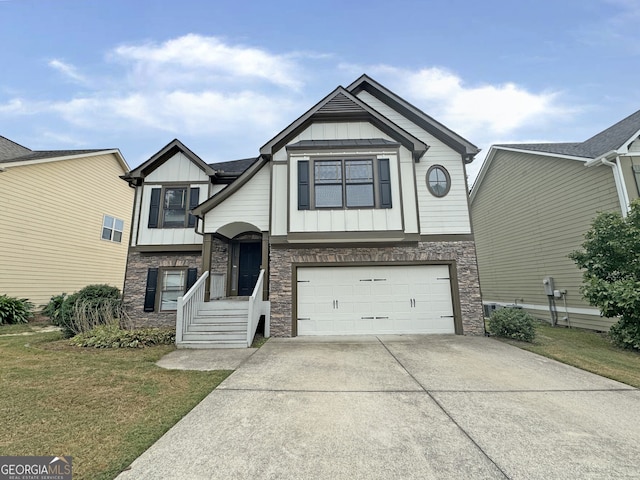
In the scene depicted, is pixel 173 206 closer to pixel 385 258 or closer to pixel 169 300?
pixel 169 300

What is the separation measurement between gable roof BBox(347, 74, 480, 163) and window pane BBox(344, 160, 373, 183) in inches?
118

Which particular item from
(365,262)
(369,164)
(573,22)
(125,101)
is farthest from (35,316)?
(573,22)

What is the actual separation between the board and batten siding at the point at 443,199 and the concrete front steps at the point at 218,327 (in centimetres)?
635

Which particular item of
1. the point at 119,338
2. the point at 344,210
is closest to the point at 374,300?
the point at 344,210

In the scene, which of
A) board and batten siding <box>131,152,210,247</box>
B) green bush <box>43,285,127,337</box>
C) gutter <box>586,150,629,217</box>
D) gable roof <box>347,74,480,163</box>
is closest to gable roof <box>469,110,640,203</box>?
gutter <box>586,150,629,217</box>

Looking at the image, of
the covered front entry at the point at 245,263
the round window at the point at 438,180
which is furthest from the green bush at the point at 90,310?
the round window at the point at 438,180

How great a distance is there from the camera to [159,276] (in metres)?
10.5

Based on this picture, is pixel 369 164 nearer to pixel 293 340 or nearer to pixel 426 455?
pixel 293 340

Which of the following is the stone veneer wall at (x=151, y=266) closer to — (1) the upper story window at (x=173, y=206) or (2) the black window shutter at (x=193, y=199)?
(1) the upper story window at (x=173, y=206)

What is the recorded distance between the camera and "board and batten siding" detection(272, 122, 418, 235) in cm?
839

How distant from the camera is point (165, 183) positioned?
11.0m

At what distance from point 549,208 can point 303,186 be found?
10795 mm

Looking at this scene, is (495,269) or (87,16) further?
(495,269)

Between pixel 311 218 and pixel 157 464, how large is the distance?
261 inches
